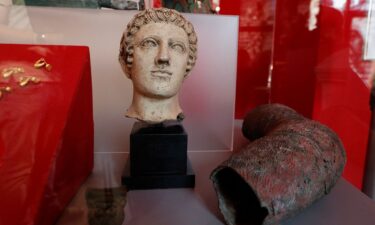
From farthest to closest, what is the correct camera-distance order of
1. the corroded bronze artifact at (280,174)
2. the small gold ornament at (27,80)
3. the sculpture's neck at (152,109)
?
1. the sculpture's neck at (152,109)
2. the small gold ornament at (27,80)
3. the corroded bronze artifact at (280,174)

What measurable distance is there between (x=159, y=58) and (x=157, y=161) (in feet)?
1.15

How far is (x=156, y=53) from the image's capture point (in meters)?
1.00

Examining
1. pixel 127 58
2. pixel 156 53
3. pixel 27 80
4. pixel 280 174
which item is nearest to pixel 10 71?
pixel 27 80

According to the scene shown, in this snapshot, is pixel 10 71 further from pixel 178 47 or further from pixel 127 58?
pixel 178 47

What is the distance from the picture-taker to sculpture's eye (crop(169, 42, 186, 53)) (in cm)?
101

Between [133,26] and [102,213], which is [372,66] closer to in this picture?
[133,26]

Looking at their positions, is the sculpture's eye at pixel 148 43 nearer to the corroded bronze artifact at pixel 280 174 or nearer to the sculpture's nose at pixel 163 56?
the sculpture's nose at pixel 163 56

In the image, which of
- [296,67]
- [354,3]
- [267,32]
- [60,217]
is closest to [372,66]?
[354,3]

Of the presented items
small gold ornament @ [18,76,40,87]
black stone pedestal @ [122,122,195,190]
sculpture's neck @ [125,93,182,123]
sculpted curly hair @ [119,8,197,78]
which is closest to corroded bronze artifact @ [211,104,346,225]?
black stone pedestal @ [122,122,195,190]

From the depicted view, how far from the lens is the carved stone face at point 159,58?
0.99m

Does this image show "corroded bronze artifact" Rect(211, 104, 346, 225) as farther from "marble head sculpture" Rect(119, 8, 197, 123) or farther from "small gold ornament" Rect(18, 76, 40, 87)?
"small gold ornament" Rect(18, 76, 40, 87)

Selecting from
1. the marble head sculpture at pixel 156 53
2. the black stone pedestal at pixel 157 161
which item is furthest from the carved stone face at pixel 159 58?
the black stone pedestal at pixel 157 161

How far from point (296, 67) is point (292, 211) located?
150cm

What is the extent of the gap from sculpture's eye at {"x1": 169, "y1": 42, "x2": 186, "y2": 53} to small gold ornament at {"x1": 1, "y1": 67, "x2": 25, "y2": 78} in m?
0.50
